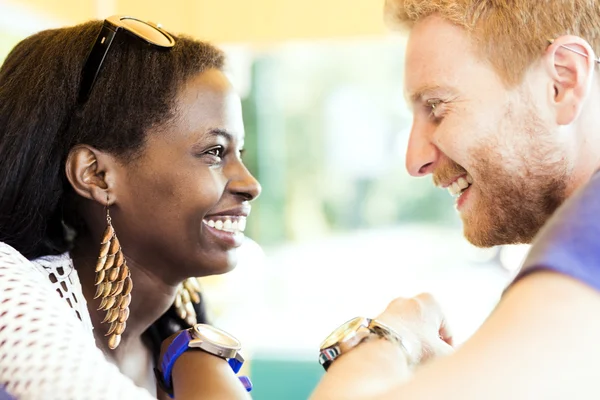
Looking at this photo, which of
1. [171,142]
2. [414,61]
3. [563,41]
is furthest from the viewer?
[171,142]

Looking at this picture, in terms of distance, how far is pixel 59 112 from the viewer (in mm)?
1358

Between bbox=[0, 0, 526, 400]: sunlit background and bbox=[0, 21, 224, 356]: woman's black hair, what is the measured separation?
2835mm

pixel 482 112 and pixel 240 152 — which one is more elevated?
pixel 482 112

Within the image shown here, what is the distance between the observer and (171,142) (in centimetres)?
140

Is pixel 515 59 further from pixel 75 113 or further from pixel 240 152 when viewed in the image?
pixel 75 113

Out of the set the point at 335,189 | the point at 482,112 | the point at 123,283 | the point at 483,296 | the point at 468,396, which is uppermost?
the point at 482,112

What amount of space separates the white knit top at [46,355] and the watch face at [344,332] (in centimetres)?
27

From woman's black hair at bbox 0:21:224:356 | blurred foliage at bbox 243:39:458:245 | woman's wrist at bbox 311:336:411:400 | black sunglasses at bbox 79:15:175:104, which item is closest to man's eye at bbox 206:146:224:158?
woman's black hair at bbox 0:21:224:356

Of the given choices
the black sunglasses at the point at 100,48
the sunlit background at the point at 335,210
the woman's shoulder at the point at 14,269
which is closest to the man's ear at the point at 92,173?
the black sunglasses at the point at 100,48

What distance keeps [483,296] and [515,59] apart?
329 cm

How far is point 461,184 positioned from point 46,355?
782 millimetres

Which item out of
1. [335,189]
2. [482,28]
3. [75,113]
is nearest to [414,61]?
[482,28]

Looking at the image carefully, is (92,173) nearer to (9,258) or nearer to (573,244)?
(9,258)

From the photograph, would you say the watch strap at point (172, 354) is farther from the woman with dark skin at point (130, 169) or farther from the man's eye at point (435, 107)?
the man's eye at point (435, 107)
